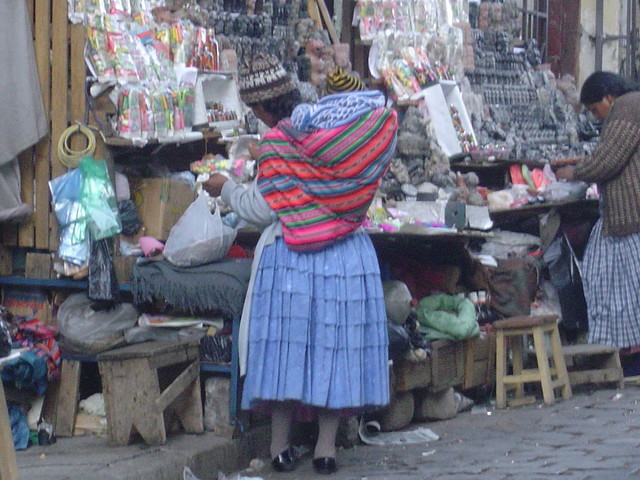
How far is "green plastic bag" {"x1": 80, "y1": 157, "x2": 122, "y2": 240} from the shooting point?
6090 millimetres

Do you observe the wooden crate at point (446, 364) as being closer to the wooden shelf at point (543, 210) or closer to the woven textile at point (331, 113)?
the wooden shelf at point (543, 210)

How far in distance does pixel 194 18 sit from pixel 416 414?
2716 mm

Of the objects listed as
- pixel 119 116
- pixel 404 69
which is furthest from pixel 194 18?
pixel 404 69

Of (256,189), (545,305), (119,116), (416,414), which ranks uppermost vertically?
(119,116)

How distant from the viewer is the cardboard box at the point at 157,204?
6434 mm

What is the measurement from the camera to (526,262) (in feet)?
28.1

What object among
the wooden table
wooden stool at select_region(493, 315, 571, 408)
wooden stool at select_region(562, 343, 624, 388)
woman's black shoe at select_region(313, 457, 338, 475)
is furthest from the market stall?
the wooden table

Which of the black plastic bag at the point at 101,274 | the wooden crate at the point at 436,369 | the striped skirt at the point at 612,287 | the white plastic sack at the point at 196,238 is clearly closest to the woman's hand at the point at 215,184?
the white plastic sack at the point at 196,238

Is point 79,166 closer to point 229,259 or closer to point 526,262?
point 229,259

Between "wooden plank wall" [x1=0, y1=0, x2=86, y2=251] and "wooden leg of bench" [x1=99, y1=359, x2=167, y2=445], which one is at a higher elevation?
"wooden plank wall" [x1=0, y1=0, x2=86, y2=251]

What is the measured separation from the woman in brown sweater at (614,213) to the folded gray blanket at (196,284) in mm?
2831

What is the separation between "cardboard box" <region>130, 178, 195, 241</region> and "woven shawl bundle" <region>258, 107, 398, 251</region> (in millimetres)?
927

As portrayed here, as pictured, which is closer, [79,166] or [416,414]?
[79,166]

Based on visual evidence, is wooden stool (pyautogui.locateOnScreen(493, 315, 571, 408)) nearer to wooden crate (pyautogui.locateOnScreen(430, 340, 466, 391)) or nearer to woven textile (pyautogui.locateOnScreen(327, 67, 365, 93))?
wooden crate (pyautogui.locateOnScreen(430, 340, 466, 391))
